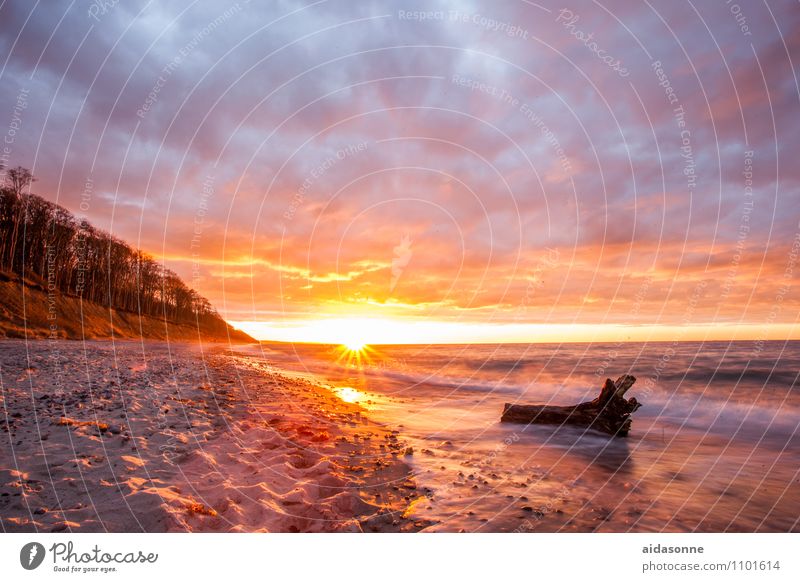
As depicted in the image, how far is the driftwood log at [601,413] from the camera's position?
14711 mm

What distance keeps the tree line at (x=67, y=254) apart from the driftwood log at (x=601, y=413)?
3940 cm

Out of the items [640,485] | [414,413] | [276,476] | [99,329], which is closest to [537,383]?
[414,413]

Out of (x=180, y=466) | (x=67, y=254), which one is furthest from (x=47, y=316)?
(x=180, y=466)

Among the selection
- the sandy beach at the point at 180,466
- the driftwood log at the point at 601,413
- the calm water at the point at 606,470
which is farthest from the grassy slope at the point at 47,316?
the driftwood log at the point at 601,413

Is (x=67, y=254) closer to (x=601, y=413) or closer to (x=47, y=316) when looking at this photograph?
(x=47, y=316)

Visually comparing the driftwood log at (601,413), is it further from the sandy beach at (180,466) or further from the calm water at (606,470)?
the sandy beach at (180,466)

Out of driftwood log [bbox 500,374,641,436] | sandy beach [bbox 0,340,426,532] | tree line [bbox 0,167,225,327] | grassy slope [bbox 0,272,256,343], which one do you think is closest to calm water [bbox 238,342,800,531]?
driftwood log [bbox 500,374,641,436]

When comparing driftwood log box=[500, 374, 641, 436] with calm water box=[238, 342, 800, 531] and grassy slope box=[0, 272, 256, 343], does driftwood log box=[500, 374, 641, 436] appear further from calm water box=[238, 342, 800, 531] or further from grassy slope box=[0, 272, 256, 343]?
grassy slope box=[0, 272, 256, 343]

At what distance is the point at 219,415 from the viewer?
39.0 ft

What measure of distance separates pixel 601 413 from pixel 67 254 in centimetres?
7238

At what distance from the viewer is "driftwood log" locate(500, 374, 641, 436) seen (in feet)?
48.3
